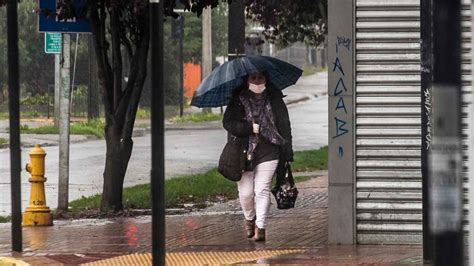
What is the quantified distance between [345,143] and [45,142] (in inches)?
778

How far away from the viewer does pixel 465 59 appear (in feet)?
30.4

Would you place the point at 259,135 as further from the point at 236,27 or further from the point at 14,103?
the point at 236,27

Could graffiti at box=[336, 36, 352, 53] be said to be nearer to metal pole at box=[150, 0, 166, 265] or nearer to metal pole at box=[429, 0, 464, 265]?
metal pole at box=[150, 0, 166, 265]

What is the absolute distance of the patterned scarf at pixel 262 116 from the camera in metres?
10.3

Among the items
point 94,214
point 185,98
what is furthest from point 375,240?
point 185,98

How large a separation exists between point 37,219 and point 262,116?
3.44 meters

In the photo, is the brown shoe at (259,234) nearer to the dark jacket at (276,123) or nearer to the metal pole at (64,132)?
the dark jacket at (276,123)

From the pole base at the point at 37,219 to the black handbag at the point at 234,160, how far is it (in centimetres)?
301

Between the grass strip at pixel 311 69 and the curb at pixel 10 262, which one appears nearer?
the curb at pixel 10 262

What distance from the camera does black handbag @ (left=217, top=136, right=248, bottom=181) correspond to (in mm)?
10336

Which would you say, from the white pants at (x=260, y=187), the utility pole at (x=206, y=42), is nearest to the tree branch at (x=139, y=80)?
the white pants at (x=260, y=187)

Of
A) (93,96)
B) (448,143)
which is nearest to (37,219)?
(448,143)

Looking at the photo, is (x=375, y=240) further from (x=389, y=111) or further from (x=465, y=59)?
(x=465, y=59)

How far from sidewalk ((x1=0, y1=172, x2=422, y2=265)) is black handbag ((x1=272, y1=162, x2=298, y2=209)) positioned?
0.36 meters
